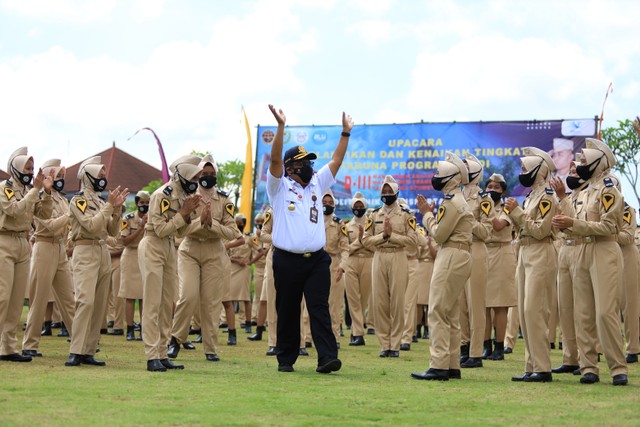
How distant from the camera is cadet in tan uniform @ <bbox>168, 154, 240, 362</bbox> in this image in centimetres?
1131

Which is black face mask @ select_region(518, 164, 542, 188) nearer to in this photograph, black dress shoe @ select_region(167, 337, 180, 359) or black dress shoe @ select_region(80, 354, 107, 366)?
black dress shoe @ select_region(167, 337, 180, 359)

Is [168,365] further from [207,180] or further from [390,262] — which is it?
[390,262]

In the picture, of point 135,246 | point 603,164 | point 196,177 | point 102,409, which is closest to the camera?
point 102,409

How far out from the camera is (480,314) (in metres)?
12.0

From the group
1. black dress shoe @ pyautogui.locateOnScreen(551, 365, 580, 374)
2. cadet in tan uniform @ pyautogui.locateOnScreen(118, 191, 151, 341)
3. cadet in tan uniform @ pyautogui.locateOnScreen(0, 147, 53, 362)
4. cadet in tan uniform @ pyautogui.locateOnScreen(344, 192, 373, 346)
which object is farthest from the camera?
cadet in tan uniform @ pyautogui.locateOnScreen(344, 192, 373, 346)

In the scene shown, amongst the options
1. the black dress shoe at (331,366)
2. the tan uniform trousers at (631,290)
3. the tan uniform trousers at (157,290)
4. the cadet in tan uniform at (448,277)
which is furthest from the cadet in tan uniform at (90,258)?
the tan uniform trousers at (631,290)

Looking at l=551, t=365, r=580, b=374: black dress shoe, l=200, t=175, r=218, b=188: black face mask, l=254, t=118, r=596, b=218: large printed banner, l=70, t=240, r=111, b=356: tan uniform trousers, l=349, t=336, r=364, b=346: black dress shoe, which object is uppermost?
l=254, t=118, r=596, b=218: large printed banner

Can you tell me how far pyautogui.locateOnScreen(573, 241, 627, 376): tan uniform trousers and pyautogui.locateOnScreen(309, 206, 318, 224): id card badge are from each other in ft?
9.51

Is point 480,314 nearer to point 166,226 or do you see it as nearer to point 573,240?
point 573,240

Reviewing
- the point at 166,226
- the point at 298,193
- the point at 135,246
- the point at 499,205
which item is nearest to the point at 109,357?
the point at 166,226

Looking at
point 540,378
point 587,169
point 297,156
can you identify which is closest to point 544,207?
point 587,169

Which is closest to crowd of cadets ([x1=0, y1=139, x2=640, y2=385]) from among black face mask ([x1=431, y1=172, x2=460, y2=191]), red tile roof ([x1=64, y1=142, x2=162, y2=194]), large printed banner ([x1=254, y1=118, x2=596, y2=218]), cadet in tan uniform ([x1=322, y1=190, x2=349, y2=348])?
black face mask ([x1=431, y1=172, x2=460, y2=191])

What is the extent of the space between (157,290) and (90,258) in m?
0.99

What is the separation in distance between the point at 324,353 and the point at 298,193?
72.2 inches
